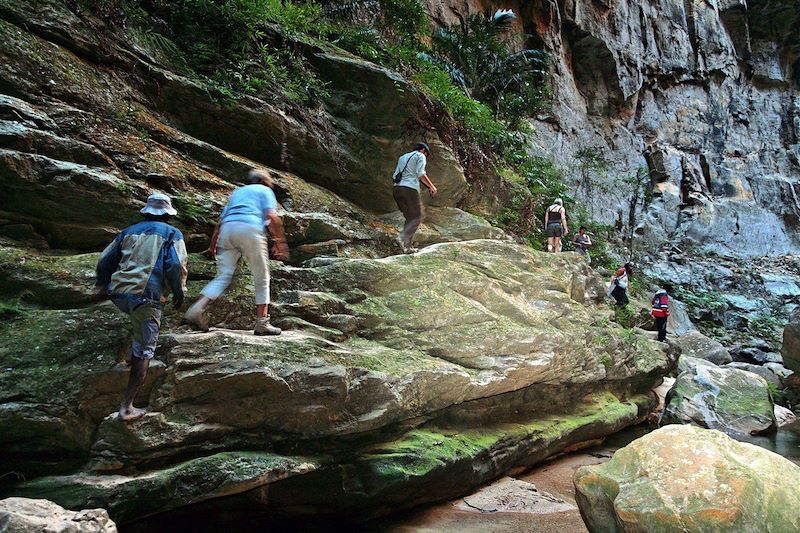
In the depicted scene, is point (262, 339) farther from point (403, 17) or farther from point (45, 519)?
point (403, 17)

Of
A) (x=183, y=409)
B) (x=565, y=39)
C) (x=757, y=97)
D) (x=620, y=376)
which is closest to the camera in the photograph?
(x=183, y=409)

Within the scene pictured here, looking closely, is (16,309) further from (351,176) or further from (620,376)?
(620,376)

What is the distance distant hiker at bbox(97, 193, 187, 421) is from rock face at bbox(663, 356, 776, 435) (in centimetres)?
818

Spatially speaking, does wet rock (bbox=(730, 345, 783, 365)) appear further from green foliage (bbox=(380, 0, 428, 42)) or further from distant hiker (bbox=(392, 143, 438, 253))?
distant hiker (bbox=(392, 143, 438, 253))

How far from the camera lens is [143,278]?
13.8 feet

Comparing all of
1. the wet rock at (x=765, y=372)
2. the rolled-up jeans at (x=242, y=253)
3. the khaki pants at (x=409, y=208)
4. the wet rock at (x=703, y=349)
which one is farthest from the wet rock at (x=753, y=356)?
the rolled-up jeans at (x=242, y=253)

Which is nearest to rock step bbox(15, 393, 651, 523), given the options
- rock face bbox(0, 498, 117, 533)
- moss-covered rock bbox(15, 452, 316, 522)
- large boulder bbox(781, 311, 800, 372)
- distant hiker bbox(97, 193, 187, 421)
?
moss-covered rock bbox(15, 452, 316, 522)

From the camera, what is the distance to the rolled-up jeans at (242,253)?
483 centimetres

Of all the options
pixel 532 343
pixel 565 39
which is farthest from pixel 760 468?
pixel 565 39

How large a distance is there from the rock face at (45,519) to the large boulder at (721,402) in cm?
857

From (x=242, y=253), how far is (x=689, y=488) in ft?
13.8

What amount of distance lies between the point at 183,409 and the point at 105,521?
1.25m

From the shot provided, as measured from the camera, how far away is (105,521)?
10.0 ft

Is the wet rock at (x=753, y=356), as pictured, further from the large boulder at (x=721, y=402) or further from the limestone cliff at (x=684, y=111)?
the limestone cliff at (x=684, y=111)
